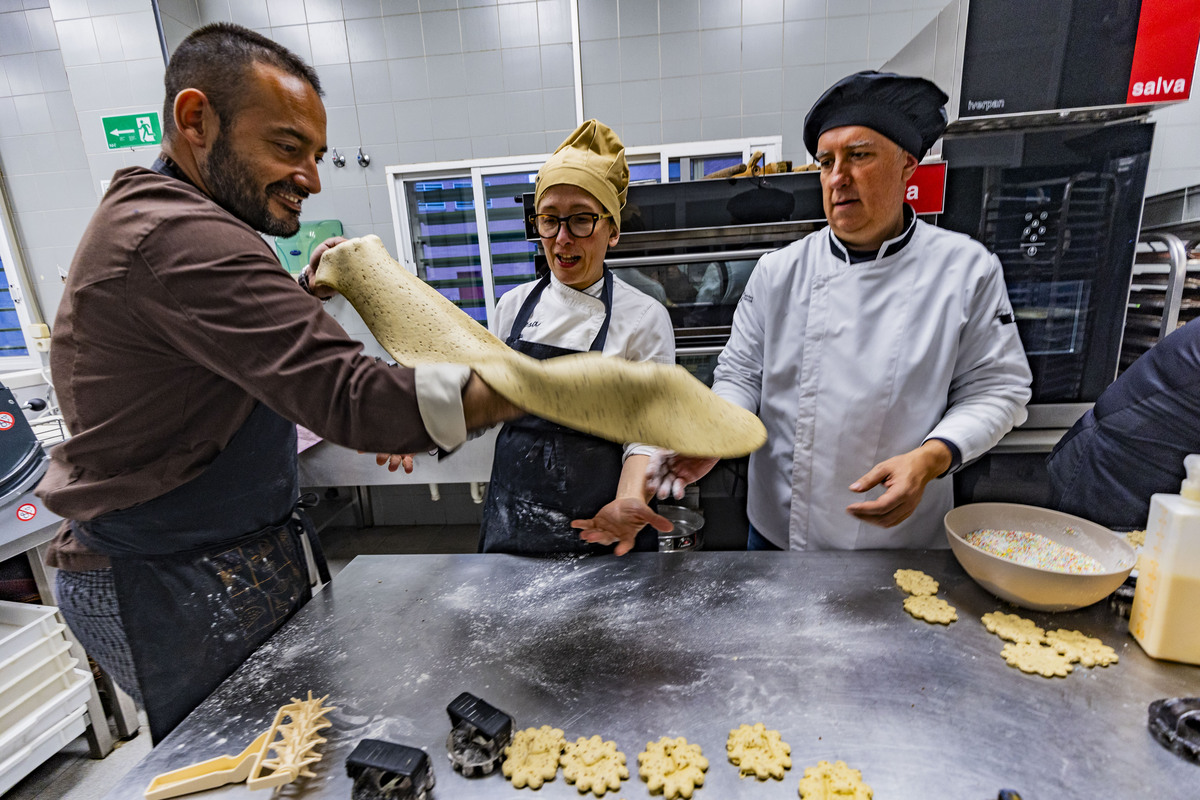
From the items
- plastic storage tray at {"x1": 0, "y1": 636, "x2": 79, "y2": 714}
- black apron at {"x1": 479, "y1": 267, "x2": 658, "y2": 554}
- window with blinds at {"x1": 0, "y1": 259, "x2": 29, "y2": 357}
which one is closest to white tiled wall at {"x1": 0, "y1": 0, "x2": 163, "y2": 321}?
window with blinds at {"x1": 0, "y1": 259, "x2": 29, "y2": 357}

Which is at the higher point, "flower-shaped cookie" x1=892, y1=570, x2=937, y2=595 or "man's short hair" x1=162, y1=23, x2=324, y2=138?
"man's short hair" x1=162, y1=23, x2=324, y2=138

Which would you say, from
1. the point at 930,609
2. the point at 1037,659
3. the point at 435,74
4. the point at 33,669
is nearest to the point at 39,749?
the point at 33,669

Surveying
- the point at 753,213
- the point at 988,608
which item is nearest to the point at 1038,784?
the point at 988,608

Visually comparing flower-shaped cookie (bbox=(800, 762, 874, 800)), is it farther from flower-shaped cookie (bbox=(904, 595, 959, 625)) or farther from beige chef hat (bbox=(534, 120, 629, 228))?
beige chef hat (bbox=(534, 120, 629, 228))

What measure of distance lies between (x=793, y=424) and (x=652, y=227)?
900 mm

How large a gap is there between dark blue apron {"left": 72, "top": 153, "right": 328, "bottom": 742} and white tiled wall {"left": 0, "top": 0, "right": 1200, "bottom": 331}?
8.29 ft

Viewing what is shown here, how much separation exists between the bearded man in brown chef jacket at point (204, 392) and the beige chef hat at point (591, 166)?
1.75 feet

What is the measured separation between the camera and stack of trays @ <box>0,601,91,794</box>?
1.54 m

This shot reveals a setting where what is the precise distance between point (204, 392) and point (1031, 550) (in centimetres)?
143

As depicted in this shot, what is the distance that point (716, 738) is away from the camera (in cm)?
71

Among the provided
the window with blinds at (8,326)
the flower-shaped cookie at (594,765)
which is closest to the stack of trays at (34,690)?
the flower-shaped cookie at (594,765)

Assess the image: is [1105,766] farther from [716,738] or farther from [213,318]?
[213,318]

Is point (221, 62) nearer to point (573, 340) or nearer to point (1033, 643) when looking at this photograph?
point (573, 340)

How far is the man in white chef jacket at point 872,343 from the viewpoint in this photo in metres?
1.12
